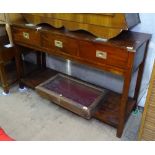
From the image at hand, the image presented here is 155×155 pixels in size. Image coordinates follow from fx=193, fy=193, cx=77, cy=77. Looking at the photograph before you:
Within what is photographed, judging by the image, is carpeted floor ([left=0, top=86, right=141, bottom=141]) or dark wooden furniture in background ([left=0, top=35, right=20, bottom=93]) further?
dark wooden furniture in background ([left=0, top=35, right=20, bottom=93])

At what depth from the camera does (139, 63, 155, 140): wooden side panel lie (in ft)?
3.42

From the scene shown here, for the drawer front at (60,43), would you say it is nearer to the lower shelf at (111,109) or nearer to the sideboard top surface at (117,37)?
the sideboard top surface at (117,37)

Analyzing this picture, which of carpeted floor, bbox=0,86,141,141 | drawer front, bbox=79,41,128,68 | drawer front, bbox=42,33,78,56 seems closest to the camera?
drawer front, bbox=79,41,128,68

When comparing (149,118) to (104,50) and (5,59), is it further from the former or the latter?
(5,59)

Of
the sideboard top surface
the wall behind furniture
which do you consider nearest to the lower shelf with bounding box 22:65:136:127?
the wall behind furniture

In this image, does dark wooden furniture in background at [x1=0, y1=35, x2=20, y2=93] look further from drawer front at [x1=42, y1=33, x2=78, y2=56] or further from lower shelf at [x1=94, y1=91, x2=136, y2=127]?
lower shelf at [x1=94, y1=91, x2=136, y2=127]

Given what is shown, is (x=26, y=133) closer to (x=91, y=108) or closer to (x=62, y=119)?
(x=62, y=119)

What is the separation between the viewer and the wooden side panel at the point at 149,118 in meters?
1.04

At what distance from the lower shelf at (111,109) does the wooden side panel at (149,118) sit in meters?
0.31

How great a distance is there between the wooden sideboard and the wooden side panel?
169mm

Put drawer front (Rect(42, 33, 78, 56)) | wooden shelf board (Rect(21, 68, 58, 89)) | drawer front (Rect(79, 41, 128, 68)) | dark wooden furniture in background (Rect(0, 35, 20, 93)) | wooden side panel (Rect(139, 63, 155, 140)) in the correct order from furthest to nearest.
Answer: wooden shelf board (Rect(21, 68, 58, 89)), dark wooden furniture in background (Rect(0, 35, 20, 93)), drawer front (Rect(42, 33, 78, 56)), drawer front (Rect(79, 41, 128, 68)), wooden side panel (Rect(139, 63, 155, 140))

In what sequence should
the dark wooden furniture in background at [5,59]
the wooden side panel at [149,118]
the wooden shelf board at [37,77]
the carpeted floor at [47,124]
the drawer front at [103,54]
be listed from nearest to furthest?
the wooden side panel at [149,118], the drawer front at [103,54], the carpeted floor at [47,124], the dark wooden furniture in background at [5,59], the wooden shelf board at [37,77]

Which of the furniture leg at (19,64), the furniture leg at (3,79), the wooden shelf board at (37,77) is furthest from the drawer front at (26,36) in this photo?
the wooden shelf board at (37,77)
